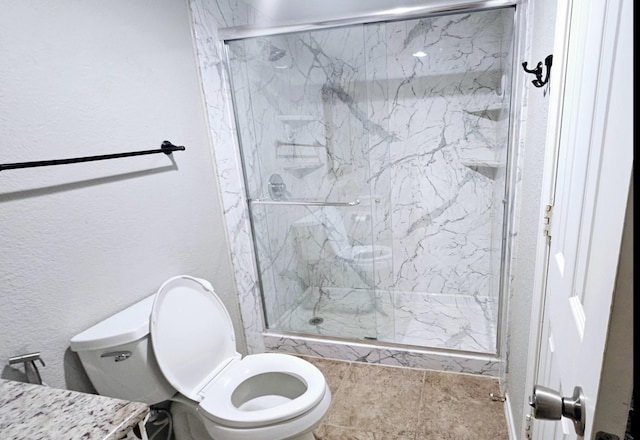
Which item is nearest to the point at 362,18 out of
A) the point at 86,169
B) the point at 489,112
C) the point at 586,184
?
the point at 489,112

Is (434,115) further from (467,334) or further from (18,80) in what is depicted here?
(18,80)

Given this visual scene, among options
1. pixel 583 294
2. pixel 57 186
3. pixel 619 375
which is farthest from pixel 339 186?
pixel 619 375

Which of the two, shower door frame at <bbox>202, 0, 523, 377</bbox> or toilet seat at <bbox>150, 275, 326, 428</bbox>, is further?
shower door frame at <bbox>202, 0, 523, 377</bbox>

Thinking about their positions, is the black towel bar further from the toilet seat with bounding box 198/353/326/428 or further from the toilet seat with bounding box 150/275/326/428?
the toilet seat with bounding box 198/353/326/428

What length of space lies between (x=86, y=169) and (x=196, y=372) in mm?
874

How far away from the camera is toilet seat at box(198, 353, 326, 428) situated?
1.28 meters

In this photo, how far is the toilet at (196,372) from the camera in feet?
4.01

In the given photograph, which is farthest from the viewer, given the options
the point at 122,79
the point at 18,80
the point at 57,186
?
the point at 122,79

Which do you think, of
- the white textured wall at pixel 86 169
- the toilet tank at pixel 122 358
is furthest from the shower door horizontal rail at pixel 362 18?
the toilet tank at pixel 122 358

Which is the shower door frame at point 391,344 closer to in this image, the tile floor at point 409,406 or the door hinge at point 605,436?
the tile floor at point 409,406

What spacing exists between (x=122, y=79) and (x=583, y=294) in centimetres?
159

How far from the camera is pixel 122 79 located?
138 centimetres

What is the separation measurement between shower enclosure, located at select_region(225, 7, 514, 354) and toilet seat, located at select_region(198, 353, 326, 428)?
773mm

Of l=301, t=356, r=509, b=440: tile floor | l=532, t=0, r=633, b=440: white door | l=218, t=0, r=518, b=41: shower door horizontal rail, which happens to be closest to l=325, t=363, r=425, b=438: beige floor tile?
l=301, t=356, r=509, b=440: tile floor
